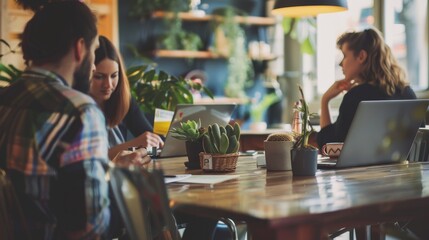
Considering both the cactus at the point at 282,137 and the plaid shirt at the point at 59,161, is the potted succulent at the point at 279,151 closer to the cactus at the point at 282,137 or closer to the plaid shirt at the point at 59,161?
the cactus at the point at 282,137

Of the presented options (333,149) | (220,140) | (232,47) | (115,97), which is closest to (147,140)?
(115,97)

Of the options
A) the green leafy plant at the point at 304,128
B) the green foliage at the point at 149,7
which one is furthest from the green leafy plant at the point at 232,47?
the green leafy plant at the point at 304,128

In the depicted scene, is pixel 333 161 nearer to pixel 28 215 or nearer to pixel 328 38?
pixel 28 215

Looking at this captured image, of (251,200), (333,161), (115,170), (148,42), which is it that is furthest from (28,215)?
(148,42)

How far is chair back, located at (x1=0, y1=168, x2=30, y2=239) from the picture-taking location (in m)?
1.88

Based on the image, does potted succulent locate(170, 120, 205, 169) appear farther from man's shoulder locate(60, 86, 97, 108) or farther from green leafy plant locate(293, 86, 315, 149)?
man's shoulder locate(60, 86, 97, 108)

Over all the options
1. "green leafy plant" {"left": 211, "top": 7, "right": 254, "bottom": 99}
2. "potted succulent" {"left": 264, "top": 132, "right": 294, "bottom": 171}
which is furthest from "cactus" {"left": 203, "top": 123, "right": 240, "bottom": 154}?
"green leafy plant" {"left": 211, "top": 7, "right": 254, "bottom": 99}

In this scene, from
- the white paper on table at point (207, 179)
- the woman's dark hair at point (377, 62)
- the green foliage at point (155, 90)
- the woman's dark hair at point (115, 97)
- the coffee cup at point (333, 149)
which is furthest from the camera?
the green foliage at point (155, 90)

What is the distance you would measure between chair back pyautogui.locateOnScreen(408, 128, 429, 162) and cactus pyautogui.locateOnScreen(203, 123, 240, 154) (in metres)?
0.97

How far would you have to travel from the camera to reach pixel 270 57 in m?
7.64

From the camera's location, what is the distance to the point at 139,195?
170 centimetres

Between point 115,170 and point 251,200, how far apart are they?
0.35m

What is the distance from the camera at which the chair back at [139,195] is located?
1613 millimetres

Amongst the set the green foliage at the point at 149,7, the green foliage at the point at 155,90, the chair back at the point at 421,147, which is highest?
the green foliage at the point at 149,7
